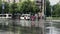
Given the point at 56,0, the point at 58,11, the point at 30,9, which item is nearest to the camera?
the point at 58,11

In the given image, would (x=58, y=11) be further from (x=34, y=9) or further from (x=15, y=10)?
(x=15, y=10)

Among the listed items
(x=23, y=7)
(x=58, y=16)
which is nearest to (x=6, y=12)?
(x=23, y=7)

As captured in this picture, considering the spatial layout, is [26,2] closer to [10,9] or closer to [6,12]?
[10,9]

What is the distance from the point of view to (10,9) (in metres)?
60.7

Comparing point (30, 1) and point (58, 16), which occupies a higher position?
point (30, 1)

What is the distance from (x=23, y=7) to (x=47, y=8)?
13.3 m

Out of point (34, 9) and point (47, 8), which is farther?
point (47, 8)

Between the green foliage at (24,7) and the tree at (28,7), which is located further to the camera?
the green foliage at (24,7)

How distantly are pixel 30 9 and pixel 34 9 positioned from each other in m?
1.12

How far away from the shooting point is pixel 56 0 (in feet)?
216

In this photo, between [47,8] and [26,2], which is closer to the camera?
[26,2]

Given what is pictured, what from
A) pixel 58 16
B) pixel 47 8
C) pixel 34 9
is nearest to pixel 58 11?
pixel 58 16

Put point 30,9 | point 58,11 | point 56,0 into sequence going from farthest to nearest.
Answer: point 56,0
point 30,9
point 58,11

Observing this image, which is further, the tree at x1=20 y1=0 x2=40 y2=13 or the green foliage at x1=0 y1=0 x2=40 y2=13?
the green foliage at x1=0 y1=0 x2=40 y2=13
